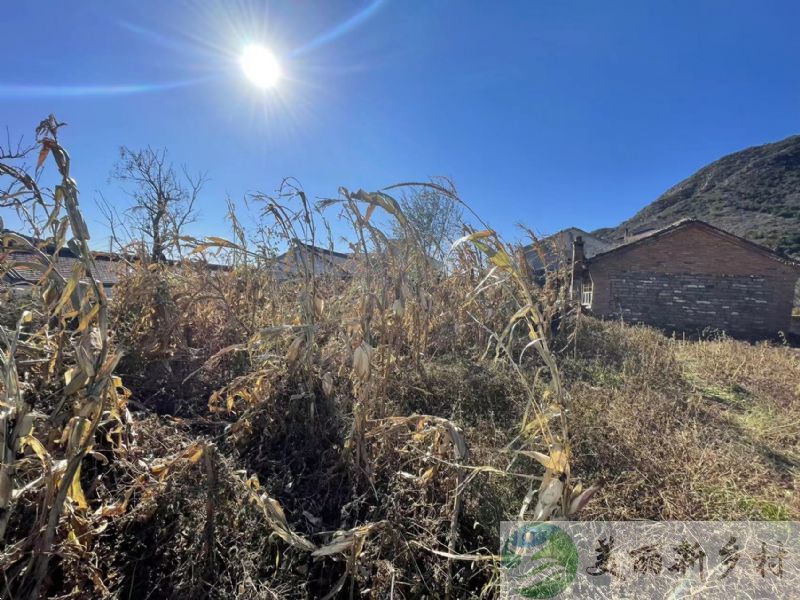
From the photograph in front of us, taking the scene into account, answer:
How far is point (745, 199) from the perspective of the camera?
135 feet

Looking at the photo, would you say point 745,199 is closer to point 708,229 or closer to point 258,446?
point 708,229

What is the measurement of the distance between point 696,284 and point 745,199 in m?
41.5

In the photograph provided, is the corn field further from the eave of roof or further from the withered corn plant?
the eave of roof

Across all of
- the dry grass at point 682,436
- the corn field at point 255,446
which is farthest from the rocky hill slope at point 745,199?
the corn field at point 255,446

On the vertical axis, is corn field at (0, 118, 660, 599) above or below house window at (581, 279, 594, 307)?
below

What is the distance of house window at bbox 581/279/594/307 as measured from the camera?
14.8 metres

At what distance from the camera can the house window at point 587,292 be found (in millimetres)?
14766

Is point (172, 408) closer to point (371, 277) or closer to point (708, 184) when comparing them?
point (371, 277)

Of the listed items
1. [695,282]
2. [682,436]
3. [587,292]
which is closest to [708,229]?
[695,282]

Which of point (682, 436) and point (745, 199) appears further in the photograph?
point (745, 199)

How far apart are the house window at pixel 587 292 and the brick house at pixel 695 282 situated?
245mm

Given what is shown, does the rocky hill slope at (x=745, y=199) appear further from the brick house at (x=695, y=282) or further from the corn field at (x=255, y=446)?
the corn field at (x=255, y=446)

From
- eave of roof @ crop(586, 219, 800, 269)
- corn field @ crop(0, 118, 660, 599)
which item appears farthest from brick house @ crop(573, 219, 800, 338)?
corn field @ crop(0, 118, 660, 599)

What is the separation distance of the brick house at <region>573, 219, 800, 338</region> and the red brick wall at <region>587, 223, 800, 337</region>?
0.08ft
